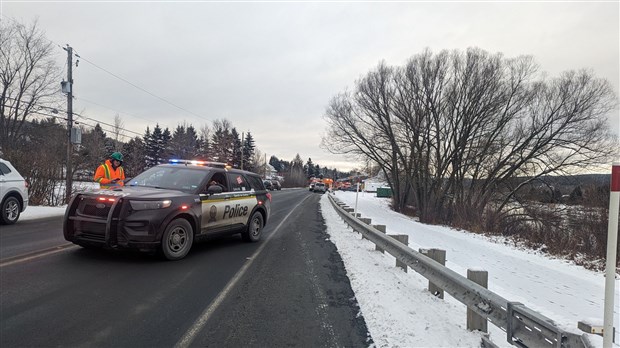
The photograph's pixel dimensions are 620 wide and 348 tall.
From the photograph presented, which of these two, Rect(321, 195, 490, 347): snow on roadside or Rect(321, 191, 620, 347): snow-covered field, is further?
Rect(321, 191, 620, 347): snow-covered field

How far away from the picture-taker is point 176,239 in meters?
6.83

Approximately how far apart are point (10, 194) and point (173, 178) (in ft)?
19.3

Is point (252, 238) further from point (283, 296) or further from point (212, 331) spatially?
point (212, 331)

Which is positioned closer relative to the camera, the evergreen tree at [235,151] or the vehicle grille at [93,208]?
the vehicle grille at [93,208]

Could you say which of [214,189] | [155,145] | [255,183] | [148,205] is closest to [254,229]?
[255,183]

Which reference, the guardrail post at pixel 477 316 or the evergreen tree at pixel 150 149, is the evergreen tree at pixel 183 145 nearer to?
the evergreen tree at pixel 150 149

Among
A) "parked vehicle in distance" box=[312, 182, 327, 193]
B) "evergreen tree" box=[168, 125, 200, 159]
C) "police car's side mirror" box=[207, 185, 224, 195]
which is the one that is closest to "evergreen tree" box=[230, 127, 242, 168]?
"evergreen tree" box=[168, 125, 200, 159]

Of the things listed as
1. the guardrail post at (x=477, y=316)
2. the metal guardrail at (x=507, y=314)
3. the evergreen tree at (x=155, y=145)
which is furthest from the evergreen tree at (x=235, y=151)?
the guardrail post at (x=477, y=316)

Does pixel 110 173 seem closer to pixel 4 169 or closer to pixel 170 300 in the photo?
pixel 4 169

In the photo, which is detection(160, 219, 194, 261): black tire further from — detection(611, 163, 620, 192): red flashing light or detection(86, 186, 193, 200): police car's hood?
detection(611, 163, 620, 192): red flashing light

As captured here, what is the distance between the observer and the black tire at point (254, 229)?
30.5 feet

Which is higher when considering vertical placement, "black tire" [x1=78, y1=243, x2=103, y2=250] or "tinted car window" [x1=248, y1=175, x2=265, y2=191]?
"tinted car window" [x1=248, y1=175, x2=265, y2=191]

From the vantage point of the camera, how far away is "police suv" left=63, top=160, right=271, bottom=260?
20.2 ft

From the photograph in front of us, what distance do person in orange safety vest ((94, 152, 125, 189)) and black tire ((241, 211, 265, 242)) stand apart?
3.01 m
